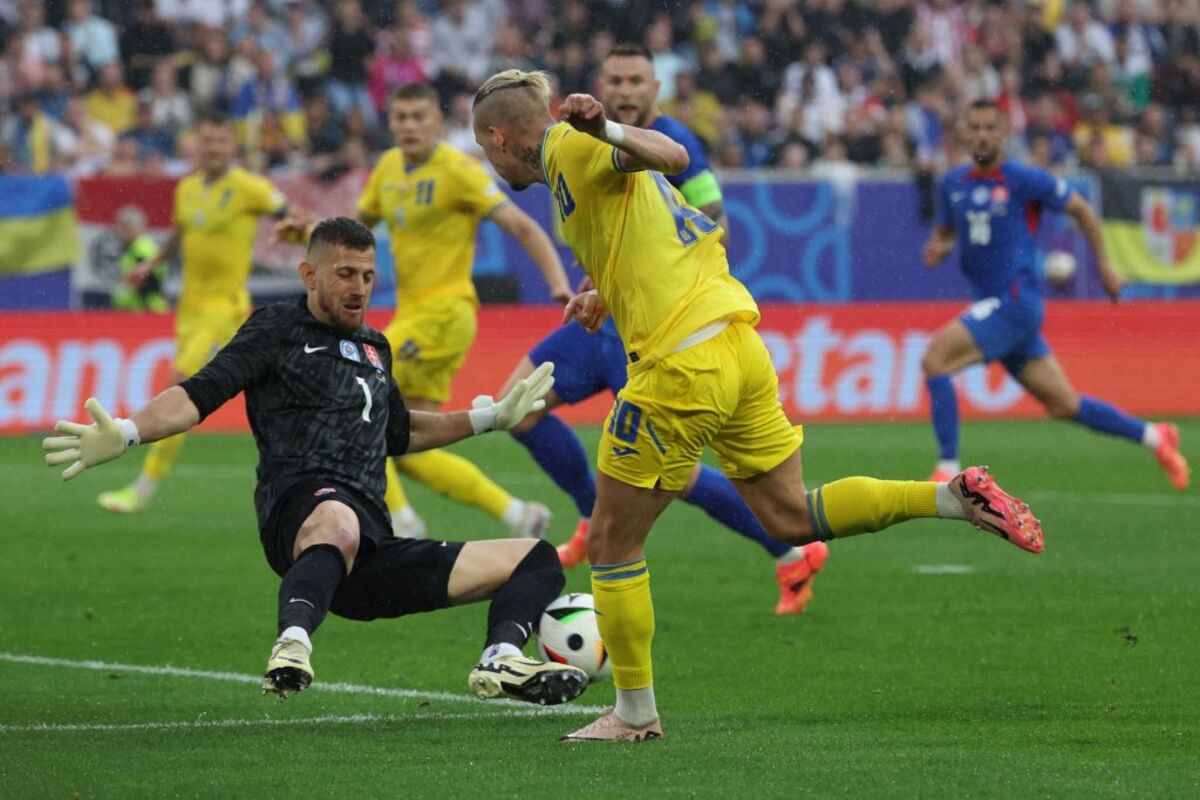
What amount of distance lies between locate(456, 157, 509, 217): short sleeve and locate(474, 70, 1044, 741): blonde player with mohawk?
486cm

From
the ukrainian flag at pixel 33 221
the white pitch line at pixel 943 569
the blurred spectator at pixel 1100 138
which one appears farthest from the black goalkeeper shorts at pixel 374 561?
the blurred spectator at pixel 1100 138

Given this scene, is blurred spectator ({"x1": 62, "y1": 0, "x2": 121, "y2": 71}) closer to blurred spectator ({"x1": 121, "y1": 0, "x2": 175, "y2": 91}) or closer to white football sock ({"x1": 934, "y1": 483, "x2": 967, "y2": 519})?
blurred spectator ({"x1": 121, "y1": 0, "x2": 175, "y2": 91})

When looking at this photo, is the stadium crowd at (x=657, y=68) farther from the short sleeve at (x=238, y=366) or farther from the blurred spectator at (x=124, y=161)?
the short sleeve at (x=238, y=366)

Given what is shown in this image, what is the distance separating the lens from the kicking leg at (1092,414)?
1306cm

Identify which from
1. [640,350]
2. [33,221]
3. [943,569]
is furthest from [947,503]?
[33,221]

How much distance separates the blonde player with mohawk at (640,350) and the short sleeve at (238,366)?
1.00 m

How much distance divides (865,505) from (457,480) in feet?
15.8

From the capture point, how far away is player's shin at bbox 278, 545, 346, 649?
236 inches

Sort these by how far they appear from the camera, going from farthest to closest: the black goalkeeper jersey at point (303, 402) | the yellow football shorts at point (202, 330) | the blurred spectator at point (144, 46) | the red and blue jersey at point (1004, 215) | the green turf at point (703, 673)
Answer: the blurred spectator at point (144, 46)
the yellow football shorts at point (202, 330)
the red and blue jersey at point (1004, 215)
the black goalkeeper jersey at point (303, 402)
the green turf at point (703, 673)

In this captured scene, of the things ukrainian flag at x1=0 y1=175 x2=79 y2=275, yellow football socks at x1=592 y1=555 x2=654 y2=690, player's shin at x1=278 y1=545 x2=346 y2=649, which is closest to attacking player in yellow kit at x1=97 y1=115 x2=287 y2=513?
ukrainian flag at x1=0 y1=175 x2=79 y2=275

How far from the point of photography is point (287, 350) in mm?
6664

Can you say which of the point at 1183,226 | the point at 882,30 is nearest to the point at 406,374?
the point at 1183,226

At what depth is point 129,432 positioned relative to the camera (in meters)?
6.18

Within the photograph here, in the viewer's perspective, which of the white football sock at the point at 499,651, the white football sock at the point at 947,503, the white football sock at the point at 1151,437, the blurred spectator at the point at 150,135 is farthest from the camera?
the blurred spectator at the point at 150,135
